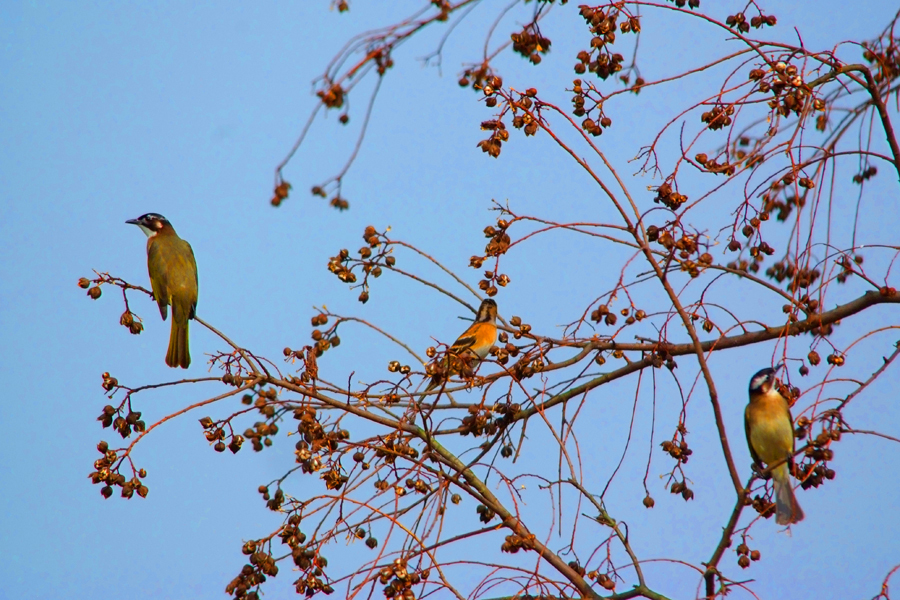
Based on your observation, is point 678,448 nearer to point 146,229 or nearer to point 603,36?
point 603,36

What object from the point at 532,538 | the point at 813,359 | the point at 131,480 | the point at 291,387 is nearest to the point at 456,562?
the point at 532,538

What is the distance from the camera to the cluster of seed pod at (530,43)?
407 centimetres

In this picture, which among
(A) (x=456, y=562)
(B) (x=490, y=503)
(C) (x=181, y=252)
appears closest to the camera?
(A) (x=456, y=562)

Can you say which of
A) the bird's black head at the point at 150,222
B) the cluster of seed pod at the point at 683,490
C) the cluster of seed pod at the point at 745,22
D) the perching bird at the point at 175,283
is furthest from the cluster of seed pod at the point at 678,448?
the bird's black head at the point at 150,222

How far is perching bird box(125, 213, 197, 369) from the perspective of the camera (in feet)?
26.1

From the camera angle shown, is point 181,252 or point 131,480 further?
point 181,252

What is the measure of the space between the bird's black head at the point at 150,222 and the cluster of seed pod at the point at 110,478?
6.26 m

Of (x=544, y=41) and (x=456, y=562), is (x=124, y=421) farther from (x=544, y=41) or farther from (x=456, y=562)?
(x=544, y=41)

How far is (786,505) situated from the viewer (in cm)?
522

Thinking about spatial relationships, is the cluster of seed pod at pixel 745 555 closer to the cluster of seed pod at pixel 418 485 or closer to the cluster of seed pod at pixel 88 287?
the cluster of seed pod at pixel 418 485

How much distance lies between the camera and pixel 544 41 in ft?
13.7

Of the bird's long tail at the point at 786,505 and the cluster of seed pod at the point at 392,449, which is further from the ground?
the bird's long tail at the point at 786,505

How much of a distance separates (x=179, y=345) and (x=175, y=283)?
815 millimetres

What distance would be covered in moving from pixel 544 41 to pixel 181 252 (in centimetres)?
600
